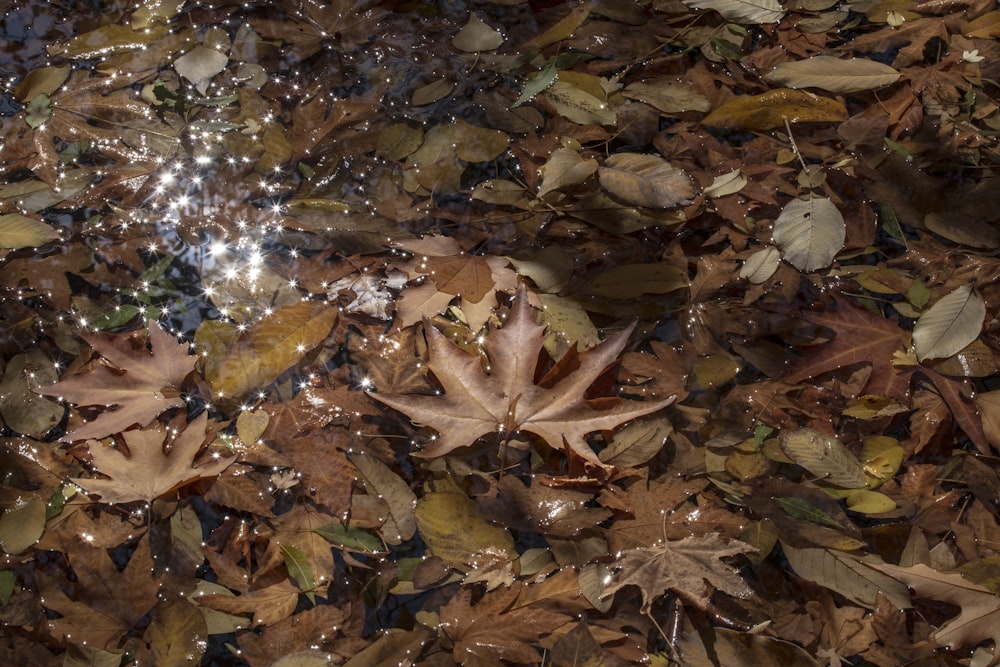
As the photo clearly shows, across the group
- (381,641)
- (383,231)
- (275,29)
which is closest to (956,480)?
(381,641)

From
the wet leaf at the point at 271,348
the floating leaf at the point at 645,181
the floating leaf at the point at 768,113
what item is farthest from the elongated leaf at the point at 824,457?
the wet leaf at the point at 271,348

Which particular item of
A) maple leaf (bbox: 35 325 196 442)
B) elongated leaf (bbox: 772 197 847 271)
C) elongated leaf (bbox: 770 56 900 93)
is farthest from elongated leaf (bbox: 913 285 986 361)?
maple leaf (bbox: 35 325 196 442)

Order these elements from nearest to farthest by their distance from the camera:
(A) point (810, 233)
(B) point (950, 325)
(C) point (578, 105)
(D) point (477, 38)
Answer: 1. (B) point (950, 325)
2. (A) point (810, 233)
3. (C) point (578, 105)
4. (D) point (477, 38)

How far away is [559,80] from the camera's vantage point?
6.57 feet

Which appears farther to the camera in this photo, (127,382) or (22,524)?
(127,382)

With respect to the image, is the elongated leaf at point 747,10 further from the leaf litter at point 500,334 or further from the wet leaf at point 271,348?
the wet leaf at point 271,348

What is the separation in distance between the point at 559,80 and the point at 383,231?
2.26 feet

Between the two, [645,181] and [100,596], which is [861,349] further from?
[100,596]

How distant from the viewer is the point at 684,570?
1297 millimetres

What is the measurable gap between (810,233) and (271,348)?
1.27 meters

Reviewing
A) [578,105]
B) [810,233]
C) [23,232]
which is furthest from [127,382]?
[810,233]

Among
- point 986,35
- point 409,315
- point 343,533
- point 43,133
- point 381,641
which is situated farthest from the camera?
point 986,35

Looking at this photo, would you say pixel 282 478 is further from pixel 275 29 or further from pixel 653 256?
pixel 275 29

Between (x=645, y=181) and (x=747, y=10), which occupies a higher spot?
(x=747, y=10)
